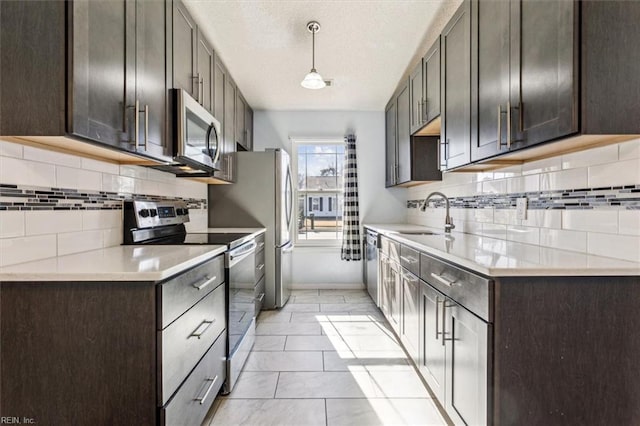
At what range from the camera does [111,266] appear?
49.9 inches

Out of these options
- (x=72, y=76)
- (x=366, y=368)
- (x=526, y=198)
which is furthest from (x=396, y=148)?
(x=72, y=76)

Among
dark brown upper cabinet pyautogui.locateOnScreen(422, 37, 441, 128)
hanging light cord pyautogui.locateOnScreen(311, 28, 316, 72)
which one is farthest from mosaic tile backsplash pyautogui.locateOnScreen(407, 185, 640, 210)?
hanging light cord pyautogui.locateOnScreen(311, 28, 316, 72)

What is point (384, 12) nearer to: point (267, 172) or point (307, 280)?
point (267, 172)

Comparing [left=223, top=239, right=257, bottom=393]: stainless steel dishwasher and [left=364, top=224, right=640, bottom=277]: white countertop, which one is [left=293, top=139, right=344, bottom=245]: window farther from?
[left=364, top=224, right=640, bottom=277]: white countertop

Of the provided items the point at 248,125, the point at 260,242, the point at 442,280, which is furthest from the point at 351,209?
the point at 442,280

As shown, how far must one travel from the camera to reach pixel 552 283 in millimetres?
1214

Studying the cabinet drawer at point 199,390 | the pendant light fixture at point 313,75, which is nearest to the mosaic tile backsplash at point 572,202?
the pendant light fixture at point 313,75

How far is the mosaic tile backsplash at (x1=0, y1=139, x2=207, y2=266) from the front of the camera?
1.28 meters

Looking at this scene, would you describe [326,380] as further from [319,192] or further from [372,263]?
[319,192]

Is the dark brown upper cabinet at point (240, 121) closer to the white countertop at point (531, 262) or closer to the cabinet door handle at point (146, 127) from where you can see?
the cabinet door handle at point (146, 127)

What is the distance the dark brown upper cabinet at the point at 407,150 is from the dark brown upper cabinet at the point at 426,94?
0.43 feet

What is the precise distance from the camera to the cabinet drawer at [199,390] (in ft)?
4.26

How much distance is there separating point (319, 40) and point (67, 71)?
6.15 feet

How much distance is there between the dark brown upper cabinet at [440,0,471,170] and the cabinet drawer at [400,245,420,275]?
0.64 m
